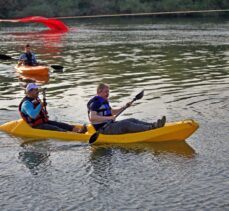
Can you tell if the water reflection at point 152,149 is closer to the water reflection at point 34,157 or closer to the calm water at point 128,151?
the calm water at point 128,151

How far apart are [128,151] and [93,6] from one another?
202ft

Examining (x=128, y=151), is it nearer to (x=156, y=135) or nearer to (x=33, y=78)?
(x=156, y=135)

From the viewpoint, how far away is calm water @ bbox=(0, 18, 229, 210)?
7.65m

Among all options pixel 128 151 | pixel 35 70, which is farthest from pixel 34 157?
pixel 35 70

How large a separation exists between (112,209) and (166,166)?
77.7 inches

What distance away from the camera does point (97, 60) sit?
964 inches

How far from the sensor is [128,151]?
9.95 m

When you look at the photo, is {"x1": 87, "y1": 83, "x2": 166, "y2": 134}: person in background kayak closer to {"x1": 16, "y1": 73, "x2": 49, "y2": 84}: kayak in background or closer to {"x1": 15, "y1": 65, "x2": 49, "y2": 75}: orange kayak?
{"x1": 16, "y1": 73, "x2": 49, "y2": 84}: kayak in background

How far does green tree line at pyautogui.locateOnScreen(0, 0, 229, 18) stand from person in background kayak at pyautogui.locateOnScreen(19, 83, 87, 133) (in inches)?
2099

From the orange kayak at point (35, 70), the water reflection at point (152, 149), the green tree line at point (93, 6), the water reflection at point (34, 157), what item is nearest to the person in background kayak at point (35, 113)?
the water reflection at point (34, 157)

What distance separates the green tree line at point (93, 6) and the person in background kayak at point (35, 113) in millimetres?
53320

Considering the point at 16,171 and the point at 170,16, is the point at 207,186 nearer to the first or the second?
the point at 16,171

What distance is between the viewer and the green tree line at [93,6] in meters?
64.1

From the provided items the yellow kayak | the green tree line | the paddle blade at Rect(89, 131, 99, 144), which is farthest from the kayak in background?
the green tree line
